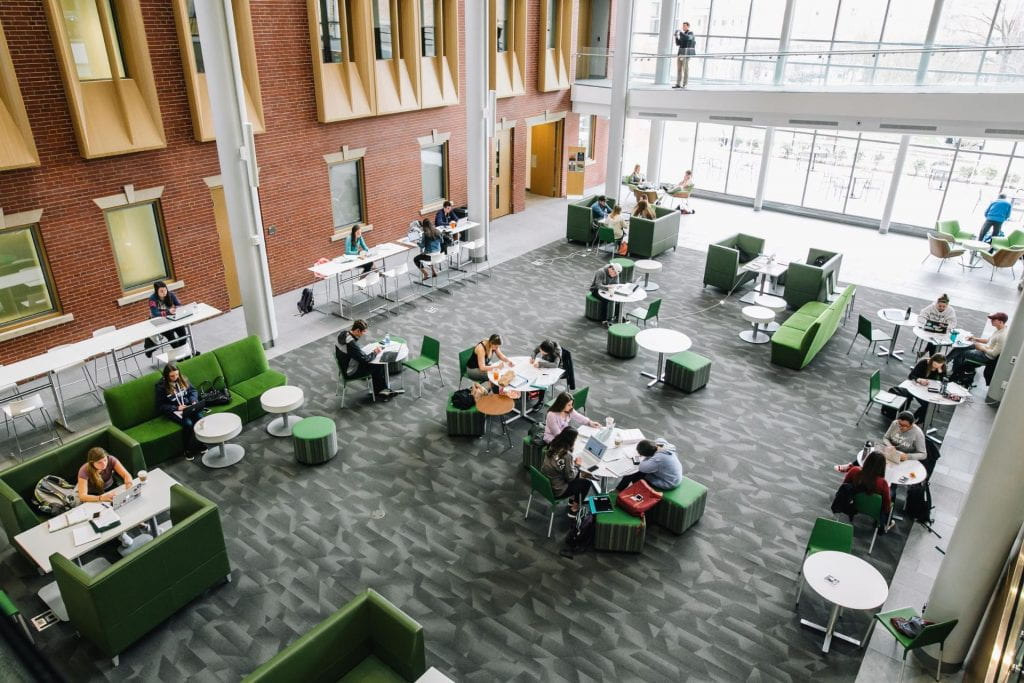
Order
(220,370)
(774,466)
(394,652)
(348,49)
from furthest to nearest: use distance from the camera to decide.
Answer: (348,49) < (220,370) < (774,466) < (394,652)

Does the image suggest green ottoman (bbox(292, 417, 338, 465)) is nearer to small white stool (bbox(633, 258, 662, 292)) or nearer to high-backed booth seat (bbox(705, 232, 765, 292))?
small white stool (bbox(633, 258, 662, 292))

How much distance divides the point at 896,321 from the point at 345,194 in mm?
11425

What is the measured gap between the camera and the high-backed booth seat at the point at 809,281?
13.8 meters

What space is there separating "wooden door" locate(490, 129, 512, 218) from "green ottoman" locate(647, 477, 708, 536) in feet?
42.3

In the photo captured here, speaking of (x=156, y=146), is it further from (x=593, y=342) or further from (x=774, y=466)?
(x=774, y=466)

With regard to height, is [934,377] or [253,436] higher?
[934,377]

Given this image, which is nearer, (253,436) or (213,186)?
(253,436)

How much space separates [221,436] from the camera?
8891 mm

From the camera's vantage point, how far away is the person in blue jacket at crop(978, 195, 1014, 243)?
16.5 meters

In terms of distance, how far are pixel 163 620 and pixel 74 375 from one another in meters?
6.42

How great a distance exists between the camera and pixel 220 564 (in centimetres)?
721

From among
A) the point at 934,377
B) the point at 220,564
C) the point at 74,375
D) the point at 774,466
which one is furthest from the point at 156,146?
the point at 934,377

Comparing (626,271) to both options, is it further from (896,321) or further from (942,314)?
(942,314)

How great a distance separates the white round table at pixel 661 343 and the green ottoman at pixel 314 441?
4953mm
